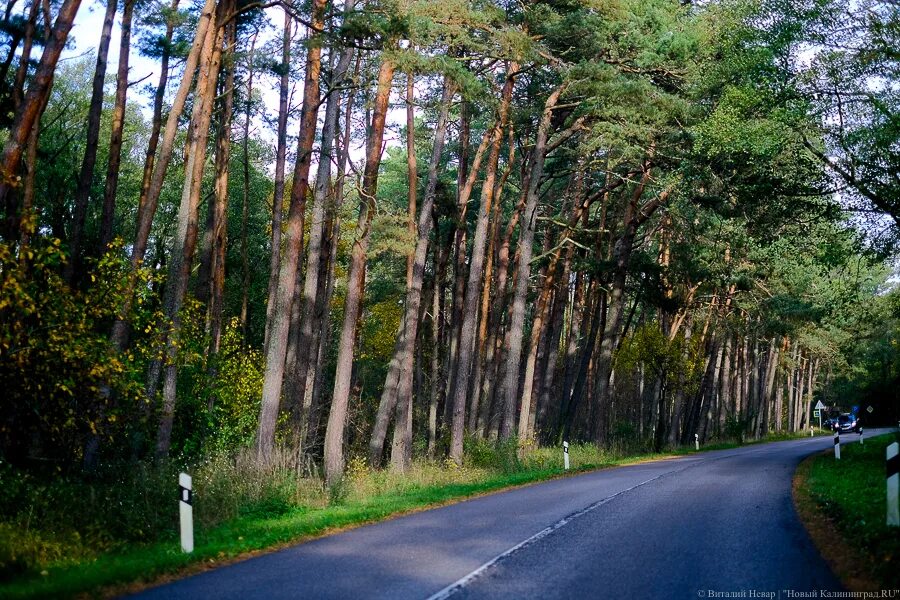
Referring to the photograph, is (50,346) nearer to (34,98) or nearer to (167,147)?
(34,98)

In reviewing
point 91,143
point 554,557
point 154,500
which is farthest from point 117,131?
point 554,557

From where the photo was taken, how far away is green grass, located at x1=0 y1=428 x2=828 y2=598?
32.2 ft

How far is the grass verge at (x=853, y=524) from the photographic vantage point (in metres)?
9.03

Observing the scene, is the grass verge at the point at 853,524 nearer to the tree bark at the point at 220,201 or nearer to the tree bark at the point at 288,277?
the tree bark at the point at 288,277

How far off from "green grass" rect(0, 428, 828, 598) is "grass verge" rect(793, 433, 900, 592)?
23.3ft

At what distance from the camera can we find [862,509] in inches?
518

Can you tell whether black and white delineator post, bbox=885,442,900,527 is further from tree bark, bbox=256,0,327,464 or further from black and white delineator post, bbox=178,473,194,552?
tree bark, bbox=256,0,327,464

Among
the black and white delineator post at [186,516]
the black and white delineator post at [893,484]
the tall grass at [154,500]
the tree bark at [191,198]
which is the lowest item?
the tall grass at [154,500]

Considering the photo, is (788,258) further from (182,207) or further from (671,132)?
(182,207)

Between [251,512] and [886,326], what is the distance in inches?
2657

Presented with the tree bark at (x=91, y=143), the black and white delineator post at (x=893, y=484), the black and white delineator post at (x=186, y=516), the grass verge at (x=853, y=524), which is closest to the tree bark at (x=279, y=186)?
the tree bark at (x=91, y=143)

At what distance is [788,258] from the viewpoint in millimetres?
33375

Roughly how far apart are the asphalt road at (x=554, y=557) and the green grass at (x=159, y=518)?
0.70 metres

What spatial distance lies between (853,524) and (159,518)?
10480 millimetres
